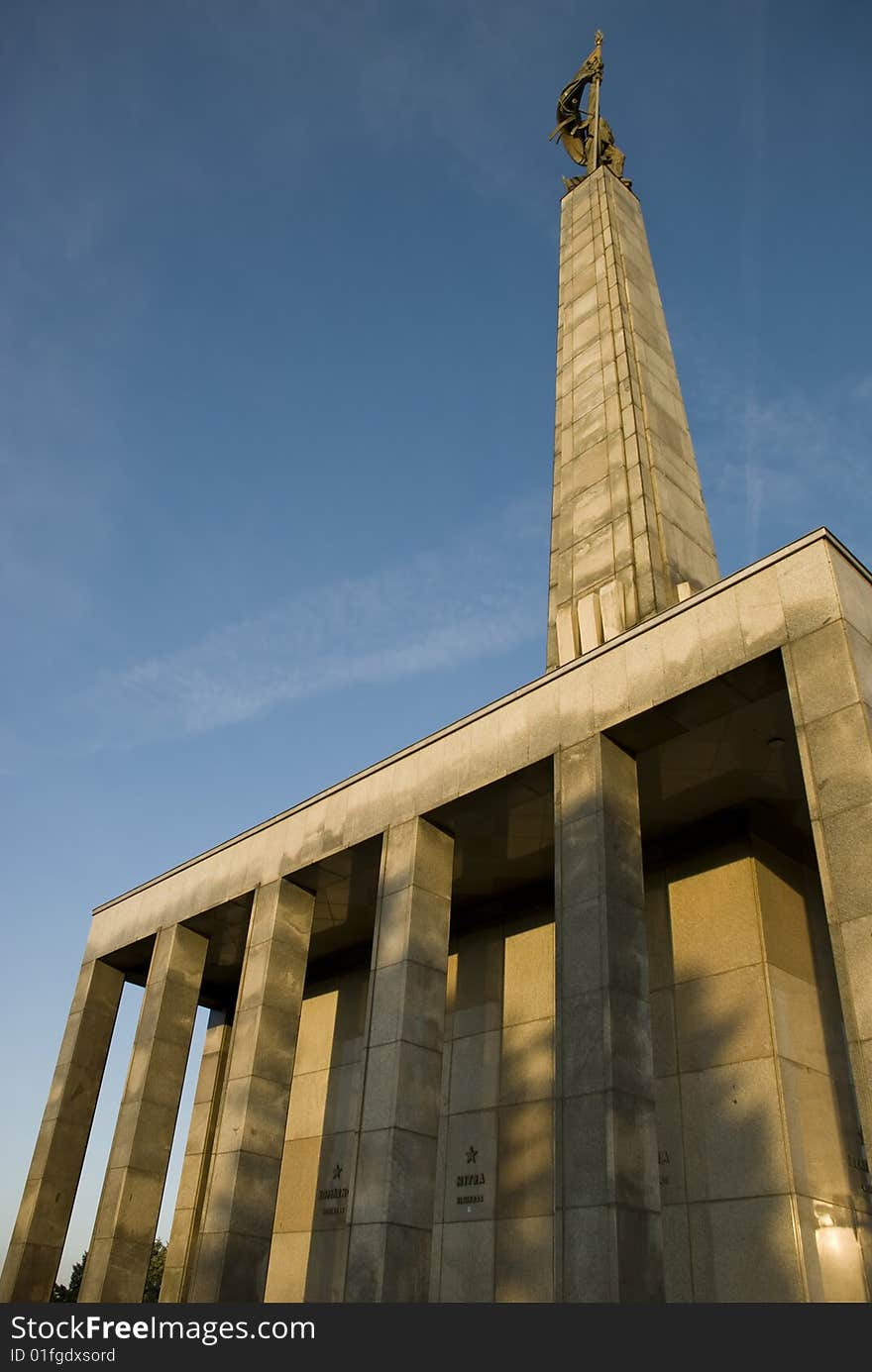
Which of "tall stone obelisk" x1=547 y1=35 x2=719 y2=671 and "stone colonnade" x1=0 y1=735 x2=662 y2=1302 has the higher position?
"tall stone obelisk" x1=547 y1=35 x2=719 y2=671

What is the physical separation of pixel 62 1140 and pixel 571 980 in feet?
54.7

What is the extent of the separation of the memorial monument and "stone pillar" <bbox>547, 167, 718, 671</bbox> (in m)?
0.12

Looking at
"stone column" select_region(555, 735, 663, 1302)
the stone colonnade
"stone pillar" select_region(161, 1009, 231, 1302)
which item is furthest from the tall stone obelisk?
"stone pillar" select_region(161, 1009, 231, 1302)

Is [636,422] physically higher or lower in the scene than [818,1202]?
higher

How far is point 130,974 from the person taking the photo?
30.0 meters

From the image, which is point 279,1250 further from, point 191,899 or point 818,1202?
point 818,1202

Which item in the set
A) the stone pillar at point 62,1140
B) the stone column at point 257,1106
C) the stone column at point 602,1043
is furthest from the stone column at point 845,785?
the stone pillar at point 62,1140

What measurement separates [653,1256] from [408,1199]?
15.6 feet

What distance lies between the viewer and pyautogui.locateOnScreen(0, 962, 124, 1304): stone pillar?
2480cm

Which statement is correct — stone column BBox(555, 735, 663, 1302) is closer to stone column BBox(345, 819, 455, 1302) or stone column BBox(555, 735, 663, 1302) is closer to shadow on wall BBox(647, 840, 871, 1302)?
shadow on wall BBox(647, 840, 871, 1302)

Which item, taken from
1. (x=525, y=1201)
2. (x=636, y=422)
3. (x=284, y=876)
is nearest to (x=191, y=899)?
(x=284, y=876)

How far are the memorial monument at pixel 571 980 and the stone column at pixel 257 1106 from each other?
0.08m

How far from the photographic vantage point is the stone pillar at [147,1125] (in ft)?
75.4

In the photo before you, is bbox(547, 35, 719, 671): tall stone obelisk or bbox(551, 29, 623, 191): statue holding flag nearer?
bbox(547, 35, 719, 671): tall stone obelisk
